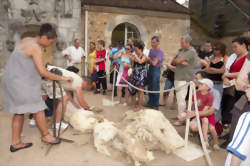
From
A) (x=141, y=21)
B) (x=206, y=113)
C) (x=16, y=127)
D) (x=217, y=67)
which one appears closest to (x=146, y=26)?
(x=141, y=21)

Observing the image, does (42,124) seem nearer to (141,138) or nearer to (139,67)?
(141,138)

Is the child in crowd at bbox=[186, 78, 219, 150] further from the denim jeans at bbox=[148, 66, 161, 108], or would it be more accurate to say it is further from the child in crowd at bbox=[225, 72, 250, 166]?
the child in crowd at bbox=[225, 72, 250, 166]

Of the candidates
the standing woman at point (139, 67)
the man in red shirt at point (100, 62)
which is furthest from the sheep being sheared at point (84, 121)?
the man in red shirt at point (100, 62)

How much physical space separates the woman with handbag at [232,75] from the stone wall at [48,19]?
Answer: 603 centimetres

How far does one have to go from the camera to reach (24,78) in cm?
270

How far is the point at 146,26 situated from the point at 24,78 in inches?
324

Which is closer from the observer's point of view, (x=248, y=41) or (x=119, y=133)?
(x=119, y=133)

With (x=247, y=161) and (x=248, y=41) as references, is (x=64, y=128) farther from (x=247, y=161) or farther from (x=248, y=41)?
(x=248, y=41)

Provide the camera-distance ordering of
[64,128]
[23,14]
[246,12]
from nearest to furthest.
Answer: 1. [64,128]
2. [23,14]
3. [246,12]

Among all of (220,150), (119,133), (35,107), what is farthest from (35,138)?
(220,150)

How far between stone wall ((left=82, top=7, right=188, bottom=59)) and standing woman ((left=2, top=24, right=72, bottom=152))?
6.37m

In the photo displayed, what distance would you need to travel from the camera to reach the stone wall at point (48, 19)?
7.50 meters

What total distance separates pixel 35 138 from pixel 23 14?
5.99 m

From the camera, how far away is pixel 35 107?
2785mm
